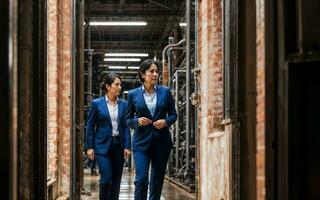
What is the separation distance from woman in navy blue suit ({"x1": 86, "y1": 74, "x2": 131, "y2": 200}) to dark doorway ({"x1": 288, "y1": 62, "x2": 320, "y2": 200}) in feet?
16.5

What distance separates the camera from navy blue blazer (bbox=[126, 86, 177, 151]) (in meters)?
7.57

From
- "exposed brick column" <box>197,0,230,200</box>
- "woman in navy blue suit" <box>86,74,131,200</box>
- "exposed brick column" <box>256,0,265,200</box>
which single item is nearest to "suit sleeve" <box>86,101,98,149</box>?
"woman in navy blue suit" <box>86,74,131,200</box>

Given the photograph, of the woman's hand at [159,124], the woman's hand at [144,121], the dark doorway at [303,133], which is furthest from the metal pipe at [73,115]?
the dark doorway at [303,133]

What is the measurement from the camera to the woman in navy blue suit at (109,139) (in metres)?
8.14

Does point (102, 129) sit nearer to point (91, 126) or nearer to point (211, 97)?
point (91, 126)

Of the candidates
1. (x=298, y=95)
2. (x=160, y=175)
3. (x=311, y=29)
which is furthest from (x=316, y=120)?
(x=160, y=175)

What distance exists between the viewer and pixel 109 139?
8.23 m

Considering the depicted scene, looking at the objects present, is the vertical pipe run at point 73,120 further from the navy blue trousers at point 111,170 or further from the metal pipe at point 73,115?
the navy blue trousers at point 111,170

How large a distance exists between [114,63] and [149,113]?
2242 cm

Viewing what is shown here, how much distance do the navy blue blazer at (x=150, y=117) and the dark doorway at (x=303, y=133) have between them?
4348mm

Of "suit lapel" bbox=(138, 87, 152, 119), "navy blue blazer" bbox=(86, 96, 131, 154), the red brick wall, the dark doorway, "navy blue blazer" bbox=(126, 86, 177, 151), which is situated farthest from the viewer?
the red brick wall

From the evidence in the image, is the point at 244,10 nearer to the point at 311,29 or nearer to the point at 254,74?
the point at 254,74

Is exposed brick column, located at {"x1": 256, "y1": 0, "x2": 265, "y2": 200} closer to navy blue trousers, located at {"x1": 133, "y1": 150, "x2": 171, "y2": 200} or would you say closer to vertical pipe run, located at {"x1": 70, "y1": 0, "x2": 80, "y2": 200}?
navy blue trousers, located at {"x1": 133, "y1": 150, "x2": 171, "y2": 200}

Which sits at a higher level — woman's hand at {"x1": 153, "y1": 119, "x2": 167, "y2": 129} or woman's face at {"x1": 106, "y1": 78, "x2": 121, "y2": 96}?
woman's face at {"x1": 106, "y1": 78, "x2": 121, "y2": 96}
